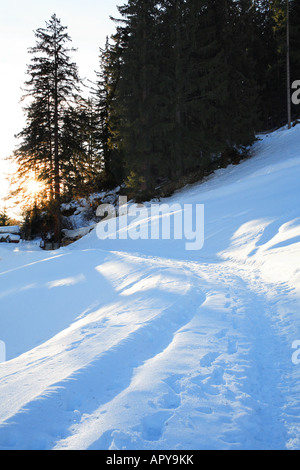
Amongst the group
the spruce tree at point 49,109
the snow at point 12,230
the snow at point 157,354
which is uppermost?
the spruce tree at point 49,109

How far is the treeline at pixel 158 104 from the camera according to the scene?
62.3 ft

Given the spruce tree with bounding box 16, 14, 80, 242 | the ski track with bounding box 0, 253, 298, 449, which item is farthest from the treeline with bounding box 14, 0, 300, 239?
the ski track with bounding box 0, 253, 298, 449

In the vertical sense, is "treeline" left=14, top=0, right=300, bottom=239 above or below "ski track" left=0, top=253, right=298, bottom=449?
above

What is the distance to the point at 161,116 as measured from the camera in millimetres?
20156

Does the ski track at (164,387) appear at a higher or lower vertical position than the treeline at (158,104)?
lower

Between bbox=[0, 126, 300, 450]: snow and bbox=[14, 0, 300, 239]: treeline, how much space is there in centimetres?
1301

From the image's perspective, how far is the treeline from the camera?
19.0 metres

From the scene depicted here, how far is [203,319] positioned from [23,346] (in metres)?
3.24

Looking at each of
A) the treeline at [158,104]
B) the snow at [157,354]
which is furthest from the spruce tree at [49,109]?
the snow at [157,354]

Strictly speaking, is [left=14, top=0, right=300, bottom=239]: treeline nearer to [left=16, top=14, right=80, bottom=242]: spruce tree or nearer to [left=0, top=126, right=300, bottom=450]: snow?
[left=16, top=14, right=80, bottom=242]: spruce tree

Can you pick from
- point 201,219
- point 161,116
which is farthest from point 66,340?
point 161,116

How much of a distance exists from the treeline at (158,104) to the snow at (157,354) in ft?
42.7

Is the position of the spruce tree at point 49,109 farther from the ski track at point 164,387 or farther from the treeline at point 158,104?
the ski track at point 164,387

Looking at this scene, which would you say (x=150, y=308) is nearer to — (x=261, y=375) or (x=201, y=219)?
(x=261, y=375)
